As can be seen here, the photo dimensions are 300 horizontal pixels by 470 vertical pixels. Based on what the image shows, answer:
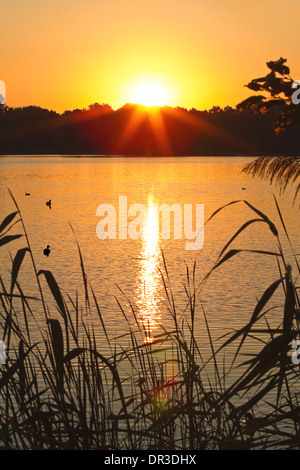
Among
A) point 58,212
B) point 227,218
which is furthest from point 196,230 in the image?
point 58,212

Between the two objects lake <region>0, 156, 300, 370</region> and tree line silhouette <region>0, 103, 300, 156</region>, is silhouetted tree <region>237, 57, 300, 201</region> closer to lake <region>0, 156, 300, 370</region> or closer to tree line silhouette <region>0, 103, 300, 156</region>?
lake <region>0, 156, 300, 370</region>

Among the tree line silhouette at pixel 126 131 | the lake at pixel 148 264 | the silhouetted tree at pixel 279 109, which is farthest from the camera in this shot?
the tree line silhouette at pixel 126 131

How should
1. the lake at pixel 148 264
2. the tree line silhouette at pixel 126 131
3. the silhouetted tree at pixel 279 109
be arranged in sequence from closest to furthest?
the silhouetted tree at pixel 279 109
the lake at pixel 148 264
the tree line silhouette at pixel 126 131

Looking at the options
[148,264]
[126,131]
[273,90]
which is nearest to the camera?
[273,90]

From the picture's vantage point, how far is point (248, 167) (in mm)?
4379

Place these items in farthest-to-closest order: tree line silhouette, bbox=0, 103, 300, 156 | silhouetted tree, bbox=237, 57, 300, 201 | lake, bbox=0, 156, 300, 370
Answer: tree line silhouette, bbox=0, 103, 300, 156 → lake, bbox=0, 156, 300, 370 → silhouetted tree, bbox=237, 57, 300, 201

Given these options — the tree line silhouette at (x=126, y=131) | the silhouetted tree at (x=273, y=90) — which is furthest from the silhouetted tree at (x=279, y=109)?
the tree line silhouette at (x=126, y=131)

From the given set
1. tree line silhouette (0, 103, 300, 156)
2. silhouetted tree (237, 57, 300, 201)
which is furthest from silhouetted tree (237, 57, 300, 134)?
tree line silhouette (0, 103, 300, 156)

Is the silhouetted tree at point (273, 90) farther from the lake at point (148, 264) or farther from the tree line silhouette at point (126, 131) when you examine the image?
the tree line silhouette at point (126, 131)

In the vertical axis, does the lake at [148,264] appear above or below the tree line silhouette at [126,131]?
below

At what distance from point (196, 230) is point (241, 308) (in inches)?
550

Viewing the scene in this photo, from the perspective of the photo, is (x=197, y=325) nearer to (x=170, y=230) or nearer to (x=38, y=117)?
(x=170, y=230)

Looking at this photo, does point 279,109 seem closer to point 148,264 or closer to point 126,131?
point 148,264

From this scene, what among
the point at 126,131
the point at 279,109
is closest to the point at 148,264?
the point at 279,109
